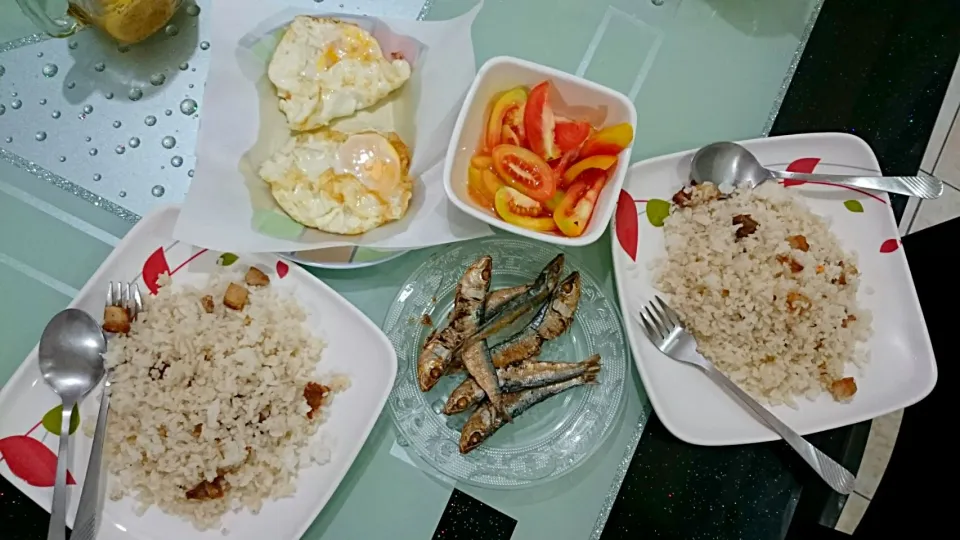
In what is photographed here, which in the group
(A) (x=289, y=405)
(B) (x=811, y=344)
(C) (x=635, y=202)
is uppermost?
(C) (x=635, y=202)

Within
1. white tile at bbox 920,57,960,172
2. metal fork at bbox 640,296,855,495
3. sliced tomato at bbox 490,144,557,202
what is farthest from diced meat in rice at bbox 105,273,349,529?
white tile at bbox 920,57,960,172

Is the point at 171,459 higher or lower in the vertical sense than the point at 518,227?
lower

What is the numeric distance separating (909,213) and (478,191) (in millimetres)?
1346

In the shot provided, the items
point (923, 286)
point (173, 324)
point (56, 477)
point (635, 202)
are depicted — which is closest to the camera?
point (56, 477)

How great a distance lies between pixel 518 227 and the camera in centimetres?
151

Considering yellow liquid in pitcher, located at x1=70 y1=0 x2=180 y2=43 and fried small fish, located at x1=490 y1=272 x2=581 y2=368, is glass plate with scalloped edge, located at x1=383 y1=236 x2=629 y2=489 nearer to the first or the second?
fried small fish, located at x1=490 y1=272 x2=581 y2=368

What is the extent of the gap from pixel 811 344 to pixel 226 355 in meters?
1.29

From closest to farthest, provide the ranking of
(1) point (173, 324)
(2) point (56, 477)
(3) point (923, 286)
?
(2) point (56, 477) → (1) point (173, 324) → (3) point (923, 286)

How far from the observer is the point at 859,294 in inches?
67.5

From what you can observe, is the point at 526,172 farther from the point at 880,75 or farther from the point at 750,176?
the point at 880,75

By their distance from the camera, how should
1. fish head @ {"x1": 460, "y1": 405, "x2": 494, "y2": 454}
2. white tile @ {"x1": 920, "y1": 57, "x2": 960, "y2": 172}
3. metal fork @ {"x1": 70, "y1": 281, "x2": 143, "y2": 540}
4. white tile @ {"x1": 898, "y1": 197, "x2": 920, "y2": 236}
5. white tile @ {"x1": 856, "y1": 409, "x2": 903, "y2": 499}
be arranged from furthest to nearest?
1. white tile @ {"x1": 920, "y1": 57, "x2": 960, "y2": 172}
2. white tile @ {"x1": 898, "y1": 197, "x2": 920, "y2": 236}
3. white tile @ {"x1": 856, "y1": 409, "x2": 903, "y2": 499}
4. fish head @ {"x1": 460, "y1": 405, "x2": 494, "y2": 454}
5. metal fork @ {"x1": 70, "y1": 281, "x2": 143, "y2": 540}

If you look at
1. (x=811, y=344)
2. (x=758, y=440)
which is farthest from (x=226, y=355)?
(x=811, y=344)

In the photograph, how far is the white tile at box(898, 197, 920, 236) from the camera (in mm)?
2053

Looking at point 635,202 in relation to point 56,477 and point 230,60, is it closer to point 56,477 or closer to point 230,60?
point 230,60
